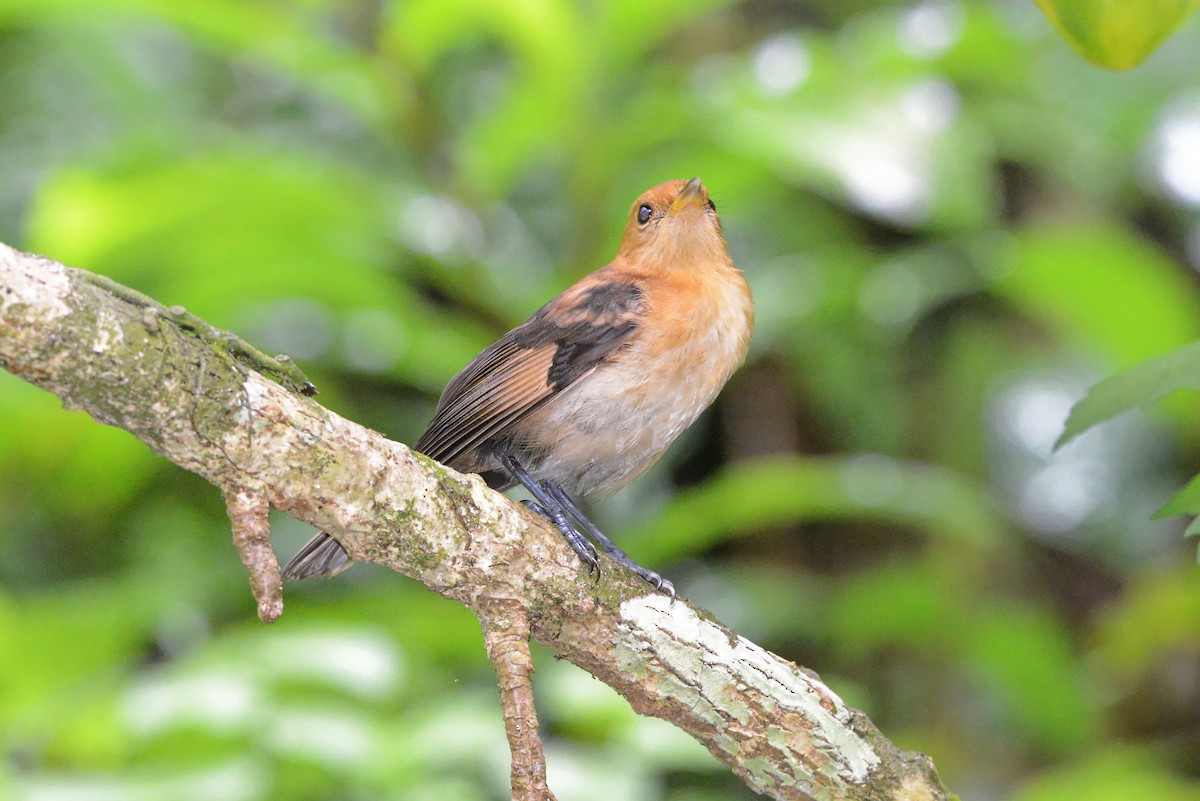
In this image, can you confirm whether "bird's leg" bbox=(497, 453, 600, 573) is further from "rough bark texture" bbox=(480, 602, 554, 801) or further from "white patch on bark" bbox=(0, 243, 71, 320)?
"white patch on bark" bbox=(0, 243, 71, 320)

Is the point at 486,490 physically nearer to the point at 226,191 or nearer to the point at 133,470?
the point at 226,191

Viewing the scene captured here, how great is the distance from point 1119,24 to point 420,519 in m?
1.22

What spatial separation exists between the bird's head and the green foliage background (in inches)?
20.3

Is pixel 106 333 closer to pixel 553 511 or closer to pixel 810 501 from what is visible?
pixel 553 511

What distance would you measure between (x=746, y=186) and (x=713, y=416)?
4.67 ft

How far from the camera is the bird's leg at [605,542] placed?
2.42 m

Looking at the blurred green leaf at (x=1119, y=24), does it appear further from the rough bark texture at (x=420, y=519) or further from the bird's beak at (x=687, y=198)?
the bird's beak at (x=687, y=198)

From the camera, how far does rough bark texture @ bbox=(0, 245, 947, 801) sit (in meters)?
1.61

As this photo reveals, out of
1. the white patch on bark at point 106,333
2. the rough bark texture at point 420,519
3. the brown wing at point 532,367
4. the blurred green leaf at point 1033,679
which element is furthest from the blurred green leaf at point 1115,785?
the white patch on bark at point 106,333

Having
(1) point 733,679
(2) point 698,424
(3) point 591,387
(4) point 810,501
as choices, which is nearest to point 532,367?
(3) point 591,387

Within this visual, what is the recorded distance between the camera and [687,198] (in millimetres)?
3291

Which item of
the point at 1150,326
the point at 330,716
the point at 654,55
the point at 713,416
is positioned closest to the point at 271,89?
the point at 654,55

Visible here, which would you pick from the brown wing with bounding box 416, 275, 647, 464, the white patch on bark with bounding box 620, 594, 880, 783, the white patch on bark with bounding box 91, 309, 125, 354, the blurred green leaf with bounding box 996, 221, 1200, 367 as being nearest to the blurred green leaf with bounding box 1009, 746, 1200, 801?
the blurred green leaf with bounding box 996, 221, 1200, 367

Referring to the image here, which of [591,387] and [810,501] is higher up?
[810,501]
